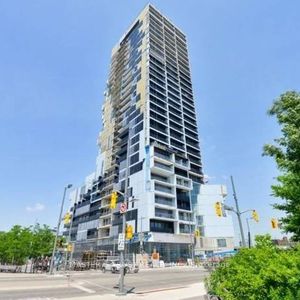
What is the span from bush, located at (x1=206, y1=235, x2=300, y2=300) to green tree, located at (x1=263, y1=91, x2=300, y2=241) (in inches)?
136

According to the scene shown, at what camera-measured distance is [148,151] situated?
240 ft

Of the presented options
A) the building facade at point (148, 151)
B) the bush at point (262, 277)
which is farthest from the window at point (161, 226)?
the bush at point (262, 277)

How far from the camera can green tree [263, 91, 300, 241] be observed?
9.70 metres

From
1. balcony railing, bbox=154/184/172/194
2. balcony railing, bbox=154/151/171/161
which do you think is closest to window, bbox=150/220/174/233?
balcony railing, bbox=154/184/172/194

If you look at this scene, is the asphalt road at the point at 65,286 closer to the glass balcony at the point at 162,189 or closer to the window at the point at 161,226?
the window at the point at 161,226

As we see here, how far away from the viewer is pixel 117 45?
119688mm

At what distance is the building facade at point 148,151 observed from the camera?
68.1 metres

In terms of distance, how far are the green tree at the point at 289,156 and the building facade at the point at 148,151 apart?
146 feet

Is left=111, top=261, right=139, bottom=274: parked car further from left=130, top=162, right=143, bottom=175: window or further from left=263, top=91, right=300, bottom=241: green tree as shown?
left=130, top=162, right=143, bottom=175: window

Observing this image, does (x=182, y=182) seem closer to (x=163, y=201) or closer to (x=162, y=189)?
(x=162, y=189)

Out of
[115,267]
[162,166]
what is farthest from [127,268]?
[162,166]

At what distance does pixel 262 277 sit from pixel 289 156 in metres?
5.83

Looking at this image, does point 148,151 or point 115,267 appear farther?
point 148,151

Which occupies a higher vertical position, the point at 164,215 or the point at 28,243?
the point at 164,215
